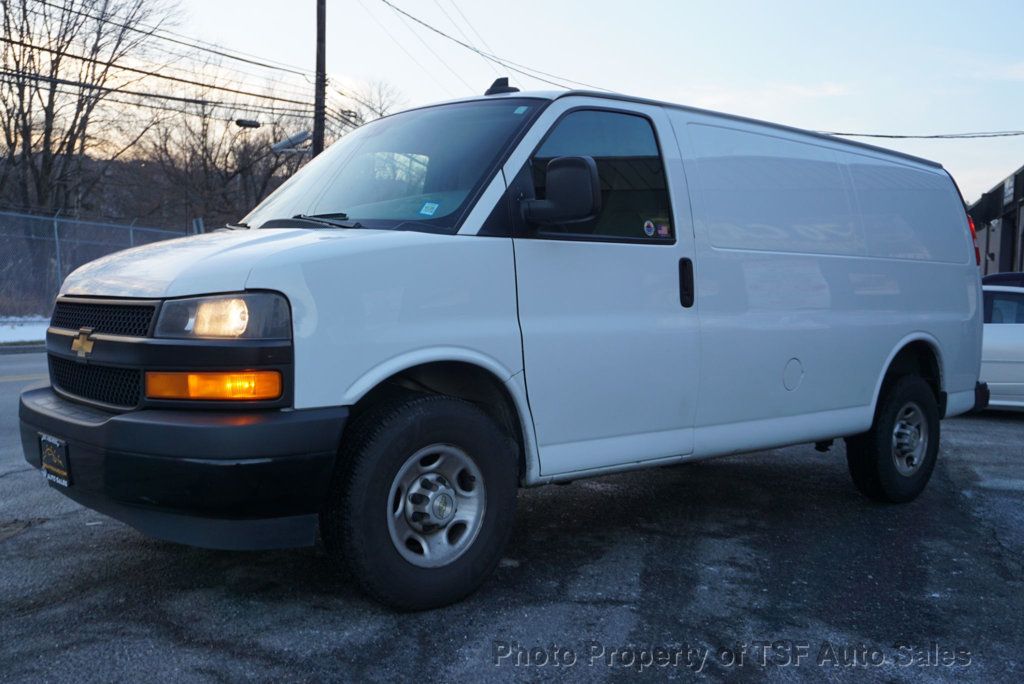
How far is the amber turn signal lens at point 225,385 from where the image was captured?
10.7 ft

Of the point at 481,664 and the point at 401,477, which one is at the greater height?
the point at 401,477

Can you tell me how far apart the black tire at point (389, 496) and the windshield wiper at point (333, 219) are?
0.79 metres

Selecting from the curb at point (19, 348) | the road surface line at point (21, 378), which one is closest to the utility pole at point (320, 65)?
the curb at point (19, 348)

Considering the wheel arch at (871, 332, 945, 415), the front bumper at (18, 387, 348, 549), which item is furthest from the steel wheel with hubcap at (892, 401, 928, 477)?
the front bumper at (18, 387, 348, 549)

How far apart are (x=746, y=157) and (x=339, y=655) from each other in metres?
3.25

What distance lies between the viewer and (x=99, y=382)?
3621 millimetres

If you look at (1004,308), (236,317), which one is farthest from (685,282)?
(1004,308)

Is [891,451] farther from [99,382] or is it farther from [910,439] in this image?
[99,382]

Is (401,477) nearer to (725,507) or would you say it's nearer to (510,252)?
(510,252)

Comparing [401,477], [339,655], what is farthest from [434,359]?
[339,655]

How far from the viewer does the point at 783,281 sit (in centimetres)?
509

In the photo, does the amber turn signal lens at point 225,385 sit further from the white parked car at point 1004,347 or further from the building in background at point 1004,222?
the building in background at point 1004,222

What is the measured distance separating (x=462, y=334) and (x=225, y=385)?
91 cm

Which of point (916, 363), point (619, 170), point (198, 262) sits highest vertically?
point (619, 170)
